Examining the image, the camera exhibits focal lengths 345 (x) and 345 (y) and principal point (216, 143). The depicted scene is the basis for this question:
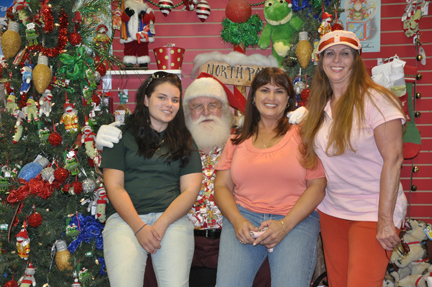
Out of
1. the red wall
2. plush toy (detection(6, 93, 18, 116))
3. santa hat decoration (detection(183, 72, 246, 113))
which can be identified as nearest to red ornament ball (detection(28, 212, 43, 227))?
plush toy (detection(6, 93, 18, 116))

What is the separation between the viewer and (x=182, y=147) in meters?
2.43

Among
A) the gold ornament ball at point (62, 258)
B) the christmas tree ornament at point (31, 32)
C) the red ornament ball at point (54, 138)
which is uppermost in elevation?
the christmas tree ornament at point (31, 32)

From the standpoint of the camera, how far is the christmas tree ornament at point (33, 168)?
240 centimetres

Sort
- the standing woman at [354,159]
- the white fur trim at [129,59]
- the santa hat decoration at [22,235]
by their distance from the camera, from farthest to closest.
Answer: the white fur trim at [129,59]
the santa hat decoration at [22,235]
the standing woman at [354,159]

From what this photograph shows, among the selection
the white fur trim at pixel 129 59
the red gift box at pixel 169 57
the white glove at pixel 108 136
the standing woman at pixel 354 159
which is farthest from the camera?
the white fur trim at pixel 129 59

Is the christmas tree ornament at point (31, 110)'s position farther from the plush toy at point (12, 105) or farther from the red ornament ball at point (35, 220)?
the red ornament ball at point (35, 220)

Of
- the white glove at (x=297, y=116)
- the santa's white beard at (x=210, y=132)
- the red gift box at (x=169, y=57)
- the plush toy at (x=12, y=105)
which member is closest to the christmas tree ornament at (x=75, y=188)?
the plush toy at (x=12, y=105)

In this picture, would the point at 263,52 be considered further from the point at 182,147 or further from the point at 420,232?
the point at 420,232

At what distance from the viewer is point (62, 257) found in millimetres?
2439

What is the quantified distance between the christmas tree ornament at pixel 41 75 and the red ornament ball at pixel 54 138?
309 mm

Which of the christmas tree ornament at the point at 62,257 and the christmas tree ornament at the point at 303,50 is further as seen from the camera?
the christmas tree ornament at the point at 303,50

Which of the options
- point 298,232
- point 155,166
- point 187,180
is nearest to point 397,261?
point 298,232

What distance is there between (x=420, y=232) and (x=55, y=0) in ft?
11.5

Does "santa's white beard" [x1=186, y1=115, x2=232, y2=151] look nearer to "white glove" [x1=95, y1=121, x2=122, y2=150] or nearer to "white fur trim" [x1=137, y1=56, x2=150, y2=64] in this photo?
"white glove" [x1=95, y1=121, x2=122, y2=150]
